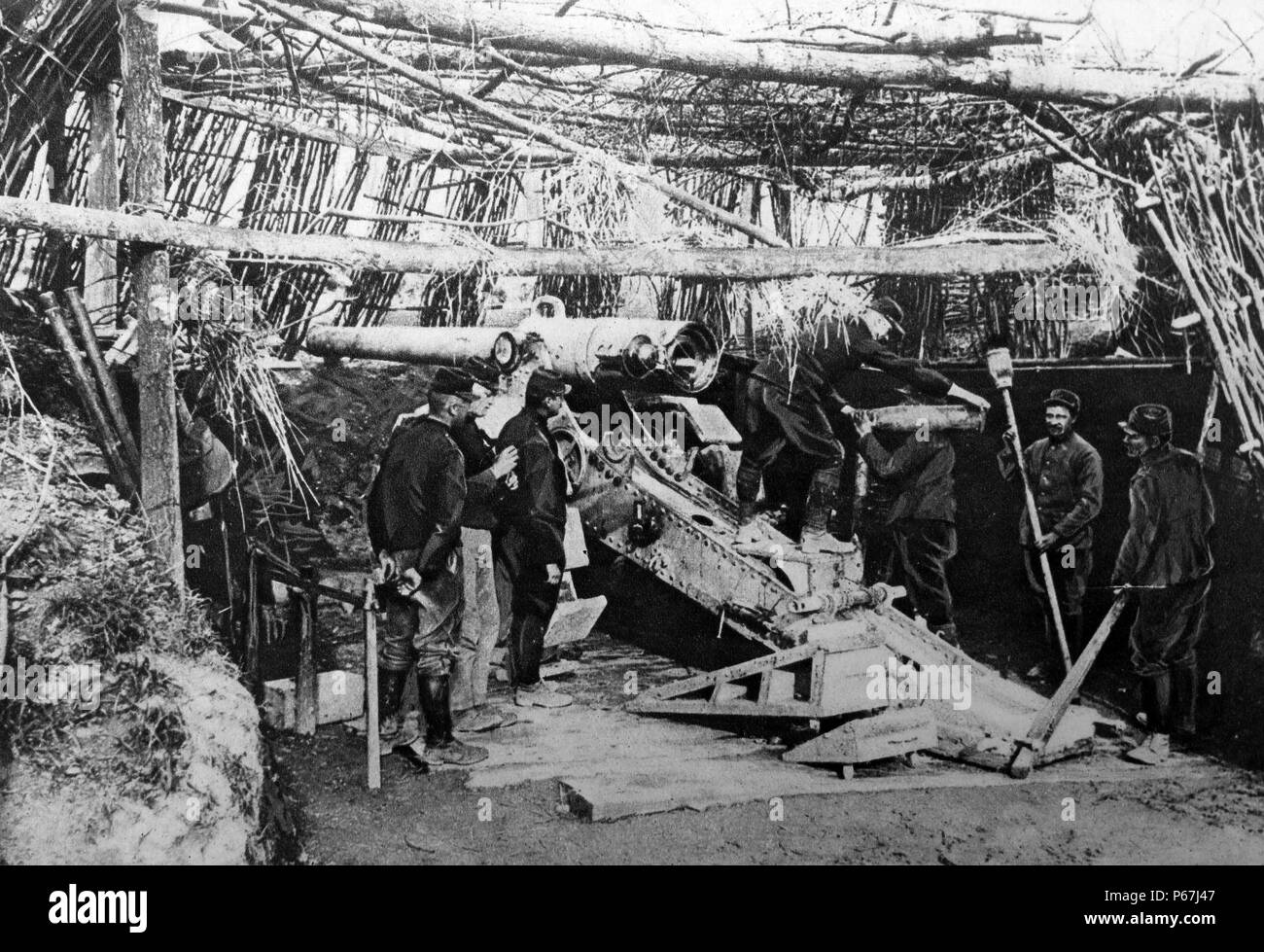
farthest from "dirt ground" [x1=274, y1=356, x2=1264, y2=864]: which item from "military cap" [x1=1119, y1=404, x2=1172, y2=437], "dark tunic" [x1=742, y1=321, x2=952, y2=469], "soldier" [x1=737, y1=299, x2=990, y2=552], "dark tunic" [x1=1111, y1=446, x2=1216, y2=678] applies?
"dark tunic" [x1=742, y1=321, x2=952, y2=469]

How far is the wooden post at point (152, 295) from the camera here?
392cm

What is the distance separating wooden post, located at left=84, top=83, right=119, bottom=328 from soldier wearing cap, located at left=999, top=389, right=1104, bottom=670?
14.1 feet

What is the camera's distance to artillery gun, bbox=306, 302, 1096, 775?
4.24m

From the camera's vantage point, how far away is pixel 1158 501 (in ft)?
14.4

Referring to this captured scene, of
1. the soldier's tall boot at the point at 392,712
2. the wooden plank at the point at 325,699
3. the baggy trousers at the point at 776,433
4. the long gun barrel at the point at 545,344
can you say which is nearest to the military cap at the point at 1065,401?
the baggy trousers at the point at 776,433

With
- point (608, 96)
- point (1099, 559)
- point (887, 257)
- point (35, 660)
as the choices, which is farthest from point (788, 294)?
point (35, 660)

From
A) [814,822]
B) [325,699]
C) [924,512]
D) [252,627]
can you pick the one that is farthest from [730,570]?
[252,627]

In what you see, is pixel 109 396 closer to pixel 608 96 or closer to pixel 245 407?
pixel 245 407

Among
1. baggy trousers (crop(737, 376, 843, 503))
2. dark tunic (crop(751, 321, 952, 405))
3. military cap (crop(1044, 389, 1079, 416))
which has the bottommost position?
baggy trousers (crop(737, 376, 843, 503))

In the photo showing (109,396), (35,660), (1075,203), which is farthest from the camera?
(1075,203)

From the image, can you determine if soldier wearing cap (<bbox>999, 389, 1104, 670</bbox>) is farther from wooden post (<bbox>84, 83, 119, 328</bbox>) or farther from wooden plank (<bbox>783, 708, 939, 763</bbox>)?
wooden post (<bbox>84, 83, 119, 328</bbox>)

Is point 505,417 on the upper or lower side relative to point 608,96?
lower

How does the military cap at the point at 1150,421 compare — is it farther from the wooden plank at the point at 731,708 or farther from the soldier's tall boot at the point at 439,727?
the soldier's tall boot at the point at 439,727

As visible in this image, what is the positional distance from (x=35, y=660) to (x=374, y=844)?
1.50 m
